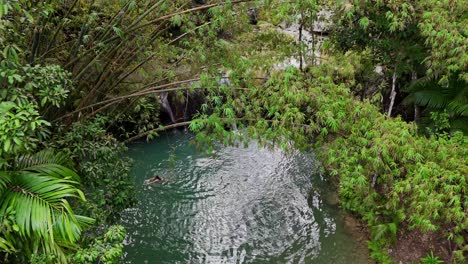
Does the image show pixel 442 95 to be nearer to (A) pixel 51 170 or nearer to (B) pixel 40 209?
(A) pixel 51 170

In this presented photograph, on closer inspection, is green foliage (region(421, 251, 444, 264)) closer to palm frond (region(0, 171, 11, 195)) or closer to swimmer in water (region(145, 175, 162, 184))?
palm frond (region(0, 171, 11, 195))

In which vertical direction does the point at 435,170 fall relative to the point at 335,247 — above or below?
above

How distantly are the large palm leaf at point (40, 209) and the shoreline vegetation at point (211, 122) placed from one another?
0.04ft

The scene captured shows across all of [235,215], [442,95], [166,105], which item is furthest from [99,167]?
[166,105]

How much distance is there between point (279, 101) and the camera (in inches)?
197

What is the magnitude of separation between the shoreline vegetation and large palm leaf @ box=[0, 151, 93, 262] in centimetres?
1

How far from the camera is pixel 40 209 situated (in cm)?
296

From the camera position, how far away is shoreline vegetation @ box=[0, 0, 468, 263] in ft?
10.6

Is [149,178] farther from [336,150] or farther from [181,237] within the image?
[336,150]

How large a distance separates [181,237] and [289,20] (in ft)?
16.7

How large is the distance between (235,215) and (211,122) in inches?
172

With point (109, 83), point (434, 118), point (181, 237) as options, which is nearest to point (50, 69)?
point (109, 83)

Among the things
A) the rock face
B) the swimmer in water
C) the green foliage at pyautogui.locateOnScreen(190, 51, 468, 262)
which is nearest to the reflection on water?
the swimmer in water

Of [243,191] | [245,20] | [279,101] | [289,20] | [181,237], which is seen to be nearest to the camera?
[279,101]
